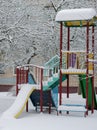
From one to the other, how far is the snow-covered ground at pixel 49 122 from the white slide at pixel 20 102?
229 millimetres

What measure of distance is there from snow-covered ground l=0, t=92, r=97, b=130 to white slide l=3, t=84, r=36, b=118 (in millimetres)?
229

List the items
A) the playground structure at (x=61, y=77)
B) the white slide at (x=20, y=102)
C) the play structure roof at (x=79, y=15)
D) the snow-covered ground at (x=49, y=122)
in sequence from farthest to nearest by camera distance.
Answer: the playground structure at (x=61, y=77) < the play structure roof at (x=79, y=15) < the white slide at (x=20, y=102) < the snow-covered ground at (x=49, y=122)

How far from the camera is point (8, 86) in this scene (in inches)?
1239

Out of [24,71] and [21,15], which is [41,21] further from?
[24,71]

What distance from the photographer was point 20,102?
13688mm

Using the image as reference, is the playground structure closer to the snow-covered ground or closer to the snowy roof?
the snowy roof

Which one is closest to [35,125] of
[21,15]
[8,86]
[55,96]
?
[55,96]

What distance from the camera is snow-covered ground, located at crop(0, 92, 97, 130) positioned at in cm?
1142

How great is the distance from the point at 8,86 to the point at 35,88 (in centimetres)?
1733

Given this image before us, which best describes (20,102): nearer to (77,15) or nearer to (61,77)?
(61,77)

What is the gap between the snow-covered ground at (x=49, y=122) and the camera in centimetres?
1142

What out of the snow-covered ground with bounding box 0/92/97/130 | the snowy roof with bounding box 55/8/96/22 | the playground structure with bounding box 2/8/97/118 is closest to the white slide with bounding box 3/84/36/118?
the playground structure with bounding box 2/8/97/118

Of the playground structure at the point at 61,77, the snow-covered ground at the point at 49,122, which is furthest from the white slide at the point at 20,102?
the snow-covered ground at the point at 49,122

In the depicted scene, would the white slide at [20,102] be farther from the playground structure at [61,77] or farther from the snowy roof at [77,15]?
the snowy roof at [77,15]
